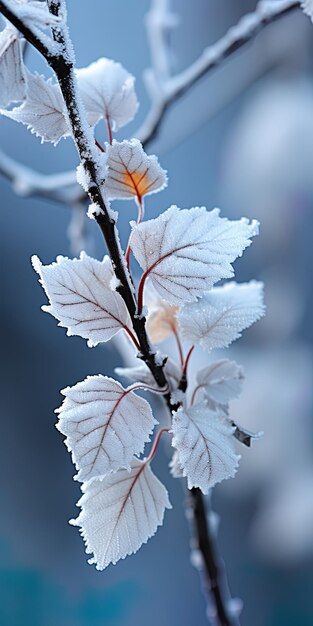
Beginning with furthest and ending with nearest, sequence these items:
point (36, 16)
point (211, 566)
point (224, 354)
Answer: point (224, 354)
point (211, 566)
point (36, 16)

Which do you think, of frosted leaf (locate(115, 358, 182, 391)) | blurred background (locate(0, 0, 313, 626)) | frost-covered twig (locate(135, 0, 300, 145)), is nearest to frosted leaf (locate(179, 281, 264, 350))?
frosted leaf (locate(115, 358, 182, 391))

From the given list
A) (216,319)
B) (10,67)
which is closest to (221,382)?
(216,319)

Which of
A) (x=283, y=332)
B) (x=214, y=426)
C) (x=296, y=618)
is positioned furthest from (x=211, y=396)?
(x=296, y=618)

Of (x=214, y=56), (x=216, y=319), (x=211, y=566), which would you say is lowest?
(x=211, y=566)

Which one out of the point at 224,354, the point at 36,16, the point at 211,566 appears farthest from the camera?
the point at 224,354

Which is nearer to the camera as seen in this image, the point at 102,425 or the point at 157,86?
the point at 102,425

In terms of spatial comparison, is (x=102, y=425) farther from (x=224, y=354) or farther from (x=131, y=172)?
(x=224, y=354)

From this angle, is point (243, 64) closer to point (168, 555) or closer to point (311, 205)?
point (311, 205)
